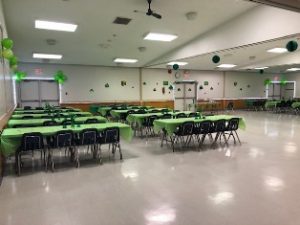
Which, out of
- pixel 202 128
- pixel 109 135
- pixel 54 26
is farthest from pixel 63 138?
pixel 54 26

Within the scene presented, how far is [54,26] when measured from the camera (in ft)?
27.3

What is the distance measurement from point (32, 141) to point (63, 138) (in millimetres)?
581

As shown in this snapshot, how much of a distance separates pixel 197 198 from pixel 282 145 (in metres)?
4.65

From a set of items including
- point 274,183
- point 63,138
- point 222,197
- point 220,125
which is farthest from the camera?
point 220,125

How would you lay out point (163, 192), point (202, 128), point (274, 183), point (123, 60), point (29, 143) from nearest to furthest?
point (163, 192)
point (274, 183)
point (29, 143)
point (202, 128)
point (123, 60)

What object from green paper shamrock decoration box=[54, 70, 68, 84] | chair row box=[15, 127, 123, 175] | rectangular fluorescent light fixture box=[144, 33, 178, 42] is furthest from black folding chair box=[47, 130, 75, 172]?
green paper shamrock decoration box=[54, 70, 68, 84]

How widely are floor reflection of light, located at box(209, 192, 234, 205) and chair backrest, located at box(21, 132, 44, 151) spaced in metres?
3.41

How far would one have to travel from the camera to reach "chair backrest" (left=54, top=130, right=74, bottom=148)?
499 cm

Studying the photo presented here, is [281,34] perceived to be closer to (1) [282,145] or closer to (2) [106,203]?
(1) [282,145]

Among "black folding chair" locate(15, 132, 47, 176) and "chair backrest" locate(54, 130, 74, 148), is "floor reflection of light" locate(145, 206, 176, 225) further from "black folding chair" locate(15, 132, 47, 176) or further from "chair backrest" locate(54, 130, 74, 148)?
"black folding chair" locate(15, 132, 47, 176)

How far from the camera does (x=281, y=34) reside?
693 centimetres

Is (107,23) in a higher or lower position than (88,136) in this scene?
higher

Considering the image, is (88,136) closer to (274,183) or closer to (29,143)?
(29,143)

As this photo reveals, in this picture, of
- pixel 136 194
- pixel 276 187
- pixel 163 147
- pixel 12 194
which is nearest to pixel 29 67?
pixel 163 147
